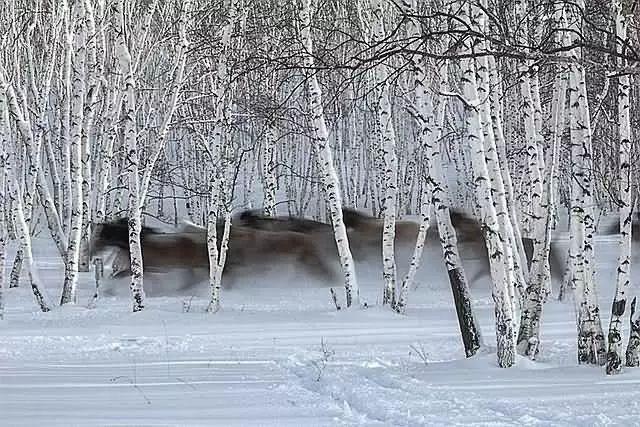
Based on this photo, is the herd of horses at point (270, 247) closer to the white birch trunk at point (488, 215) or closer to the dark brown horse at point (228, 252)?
the dark brown horse at point (228, 252)

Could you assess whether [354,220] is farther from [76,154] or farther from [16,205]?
[16,205]

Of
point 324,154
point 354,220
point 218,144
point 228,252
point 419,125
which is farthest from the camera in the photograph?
point 354,220

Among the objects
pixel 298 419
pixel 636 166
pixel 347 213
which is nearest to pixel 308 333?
pixel 636 166

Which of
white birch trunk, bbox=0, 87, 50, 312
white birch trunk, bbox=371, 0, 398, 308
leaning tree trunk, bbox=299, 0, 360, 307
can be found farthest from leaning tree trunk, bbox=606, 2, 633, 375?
white birch trunk, bbox=0, 87, 50, 312

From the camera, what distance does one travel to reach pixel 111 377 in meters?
8.33

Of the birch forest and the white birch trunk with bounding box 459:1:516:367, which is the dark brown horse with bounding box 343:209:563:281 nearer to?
the birch forest

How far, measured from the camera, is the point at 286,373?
8.34 m

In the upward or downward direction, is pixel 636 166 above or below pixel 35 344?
above

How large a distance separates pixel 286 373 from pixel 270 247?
43.3 ft

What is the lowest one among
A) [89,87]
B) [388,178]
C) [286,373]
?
[286,373]

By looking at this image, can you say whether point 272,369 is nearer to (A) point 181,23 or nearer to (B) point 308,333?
(B) point 308,333

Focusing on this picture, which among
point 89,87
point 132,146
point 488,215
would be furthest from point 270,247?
point 488,215

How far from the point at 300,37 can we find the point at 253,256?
8.27m

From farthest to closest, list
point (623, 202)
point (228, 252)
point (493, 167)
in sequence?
point (228, 252), point (493, 167), point (623, 202)
